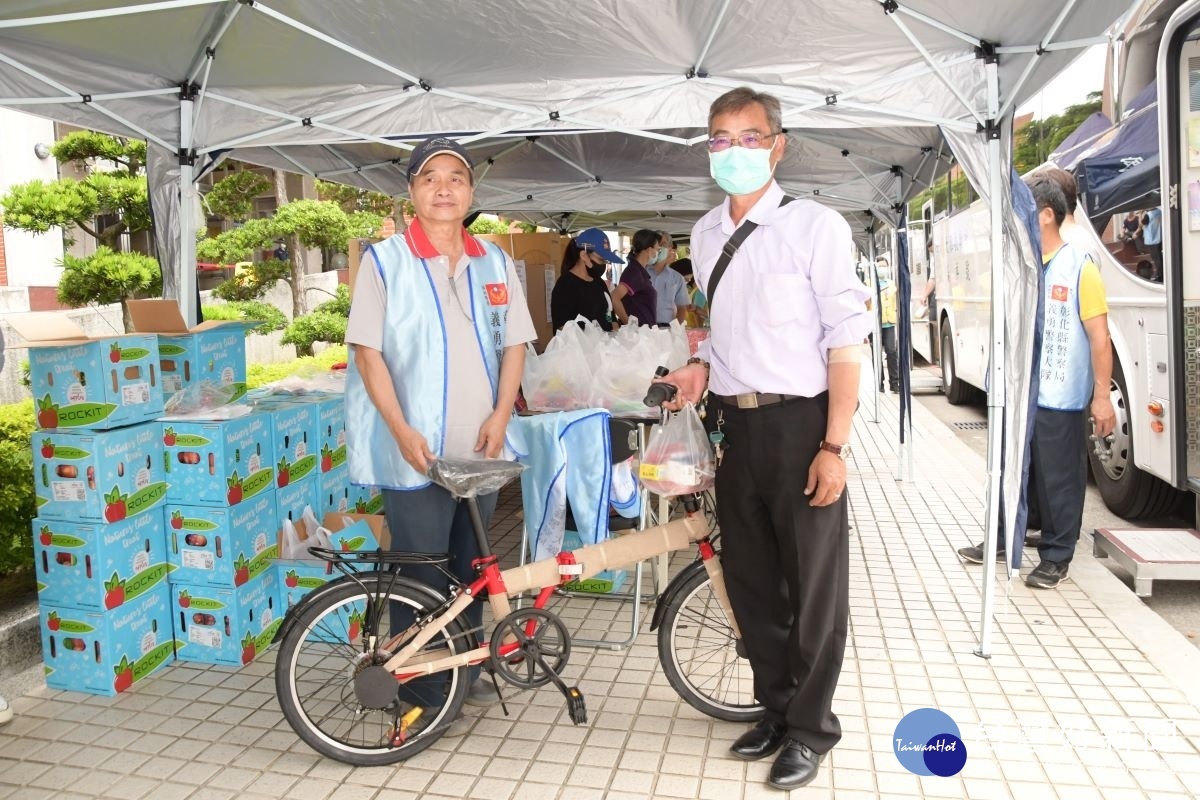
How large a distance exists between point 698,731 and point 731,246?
5.49 feet

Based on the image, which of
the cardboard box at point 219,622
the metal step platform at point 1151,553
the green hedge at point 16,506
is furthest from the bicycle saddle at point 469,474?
the metal step platform at point 1151,553

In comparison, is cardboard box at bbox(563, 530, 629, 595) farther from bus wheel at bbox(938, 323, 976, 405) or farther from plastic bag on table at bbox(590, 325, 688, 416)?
bus wheel at bbox(938, 323, 976, 405)

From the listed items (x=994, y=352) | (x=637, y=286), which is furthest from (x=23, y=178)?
(x=994, y=352)

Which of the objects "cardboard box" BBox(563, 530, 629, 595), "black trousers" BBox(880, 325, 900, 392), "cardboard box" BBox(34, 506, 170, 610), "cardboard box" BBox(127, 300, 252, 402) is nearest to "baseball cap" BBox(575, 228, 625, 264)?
"cardboard box" BBox(563, 530, 629, 595)

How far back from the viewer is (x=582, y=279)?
725cm

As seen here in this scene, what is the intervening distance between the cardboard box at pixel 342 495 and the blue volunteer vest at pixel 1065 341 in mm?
3396

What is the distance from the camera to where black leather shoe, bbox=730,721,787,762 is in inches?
119

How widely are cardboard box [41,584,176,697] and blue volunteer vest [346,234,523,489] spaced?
4.30 feet

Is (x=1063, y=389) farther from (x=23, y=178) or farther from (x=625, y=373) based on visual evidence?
(x=23, y=178)

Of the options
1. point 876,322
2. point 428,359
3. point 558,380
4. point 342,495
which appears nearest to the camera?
point 428,359

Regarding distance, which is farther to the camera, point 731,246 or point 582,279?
point 582,279

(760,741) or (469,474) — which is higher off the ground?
(469,474)

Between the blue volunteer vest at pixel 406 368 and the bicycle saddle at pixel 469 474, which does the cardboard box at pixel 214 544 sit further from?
the bicycle saddle at pixel 469 474

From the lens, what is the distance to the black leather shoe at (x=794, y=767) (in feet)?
9.39
